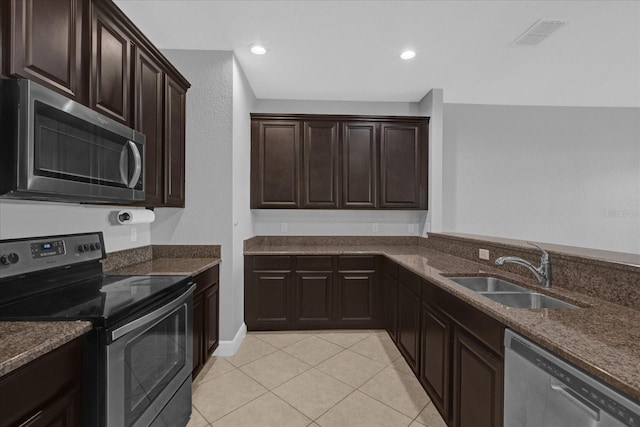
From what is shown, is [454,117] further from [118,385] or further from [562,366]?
[118,385]

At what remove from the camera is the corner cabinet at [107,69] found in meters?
1.16

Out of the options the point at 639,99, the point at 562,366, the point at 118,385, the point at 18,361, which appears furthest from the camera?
the point at 639,99

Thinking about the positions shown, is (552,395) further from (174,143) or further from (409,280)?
(174,143)

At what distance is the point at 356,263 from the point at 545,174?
3124 mm

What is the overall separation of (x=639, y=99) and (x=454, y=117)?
2.44 metres

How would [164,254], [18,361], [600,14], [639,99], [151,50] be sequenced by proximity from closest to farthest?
1. [18,361]
2. [151,50]
3. [600,14]
4. [164,254]
5. [639,99]

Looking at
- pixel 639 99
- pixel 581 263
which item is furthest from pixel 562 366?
pixel 639 99

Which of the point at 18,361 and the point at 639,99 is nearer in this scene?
the point at 18,361

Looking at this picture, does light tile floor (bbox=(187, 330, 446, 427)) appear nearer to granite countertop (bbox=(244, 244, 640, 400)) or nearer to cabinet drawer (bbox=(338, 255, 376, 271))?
cabinet drawer (bbox=(338, 255, 376, 271))

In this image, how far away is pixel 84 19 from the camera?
1.49 meters

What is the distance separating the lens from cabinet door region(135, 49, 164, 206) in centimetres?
196

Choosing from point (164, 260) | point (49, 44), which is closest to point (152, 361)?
point (164, 260)

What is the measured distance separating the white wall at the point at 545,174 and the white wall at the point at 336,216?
0.66 metres

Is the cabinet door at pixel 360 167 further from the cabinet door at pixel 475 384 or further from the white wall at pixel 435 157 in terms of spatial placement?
the cabinet door at pixel 475 384
